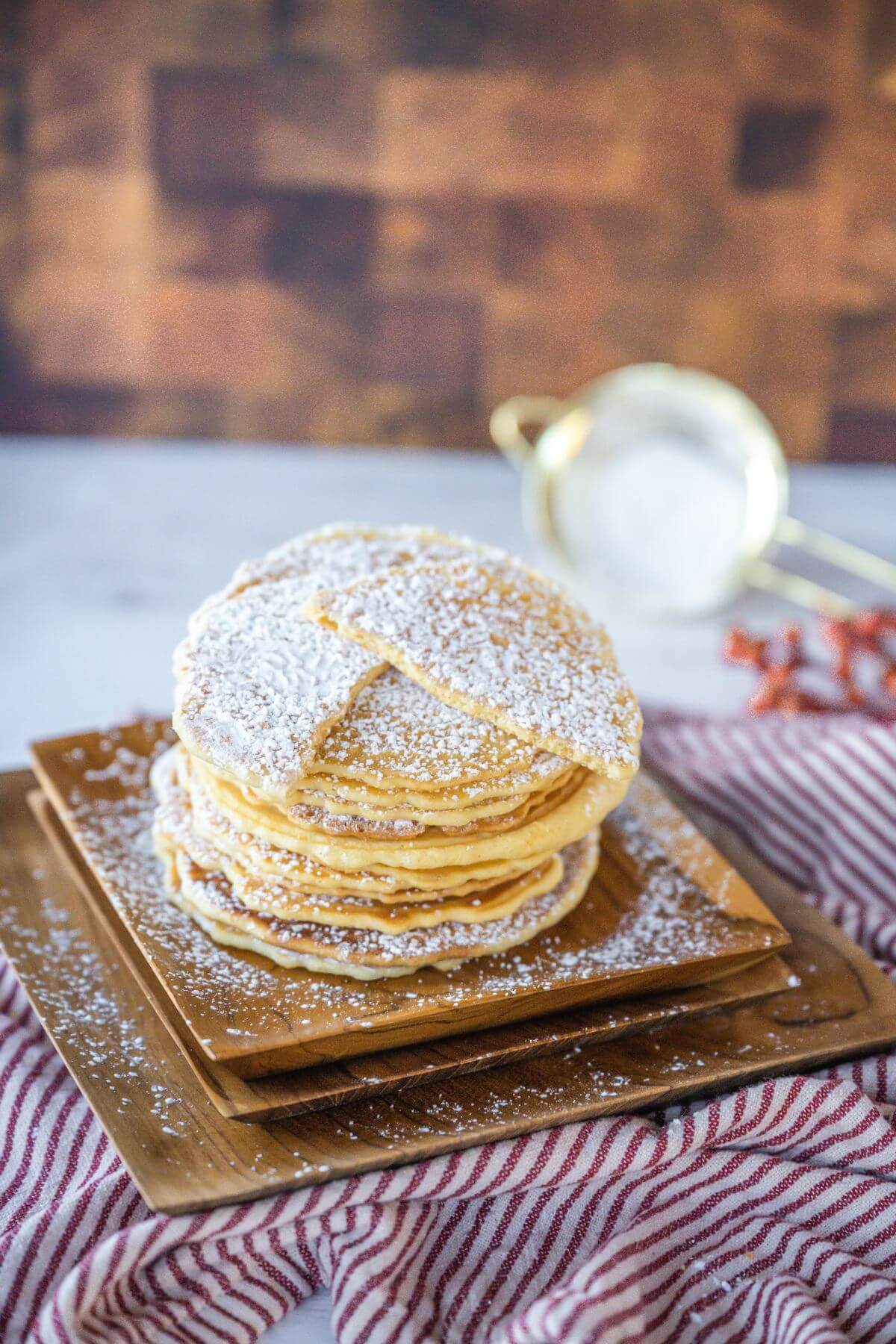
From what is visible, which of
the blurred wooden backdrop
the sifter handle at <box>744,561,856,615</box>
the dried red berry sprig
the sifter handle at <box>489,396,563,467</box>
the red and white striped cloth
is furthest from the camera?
the sifter handle at <box>489,396,563,467</box>

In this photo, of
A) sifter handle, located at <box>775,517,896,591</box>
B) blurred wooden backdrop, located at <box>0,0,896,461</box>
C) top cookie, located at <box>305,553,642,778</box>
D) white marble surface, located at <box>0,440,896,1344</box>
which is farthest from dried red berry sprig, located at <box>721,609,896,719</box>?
blurred wooden backdrop, located at <box>0,0,896,461</box>

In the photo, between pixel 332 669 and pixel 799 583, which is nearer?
pixel 332 669

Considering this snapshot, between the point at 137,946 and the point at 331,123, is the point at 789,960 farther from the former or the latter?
the point at 331,123

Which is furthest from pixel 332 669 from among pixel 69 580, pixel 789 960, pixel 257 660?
pixel 69 580

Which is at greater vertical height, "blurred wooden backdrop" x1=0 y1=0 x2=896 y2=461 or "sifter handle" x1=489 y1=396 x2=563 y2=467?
"blurred wooden backdrop" x1=0 y1=0 x2=896 y2=461

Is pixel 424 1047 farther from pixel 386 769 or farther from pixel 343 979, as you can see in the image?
pixel 386 769

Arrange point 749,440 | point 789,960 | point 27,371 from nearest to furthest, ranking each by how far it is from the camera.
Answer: point 789,960 → point 749,440 → point 27,371

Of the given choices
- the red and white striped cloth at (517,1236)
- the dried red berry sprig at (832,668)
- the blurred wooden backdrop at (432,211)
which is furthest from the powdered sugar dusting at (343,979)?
the blurred wooden backdrop at (432,211)

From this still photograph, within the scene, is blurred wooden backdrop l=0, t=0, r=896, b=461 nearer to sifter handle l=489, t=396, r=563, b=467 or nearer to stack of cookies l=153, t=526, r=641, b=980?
sifter handle l=489, t=396, r=563, b=467
